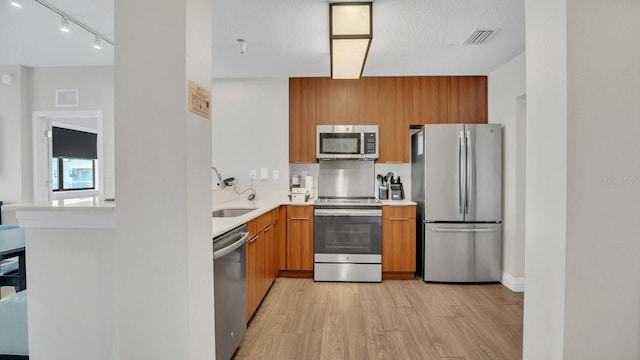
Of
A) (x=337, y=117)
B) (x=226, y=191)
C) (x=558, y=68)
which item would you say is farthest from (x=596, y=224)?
(x=226, y=191)

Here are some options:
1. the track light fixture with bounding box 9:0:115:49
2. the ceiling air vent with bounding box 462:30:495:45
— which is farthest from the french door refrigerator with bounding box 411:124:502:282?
the track light fixture with bounding box 9:0:115:49

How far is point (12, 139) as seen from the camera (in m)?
3.94

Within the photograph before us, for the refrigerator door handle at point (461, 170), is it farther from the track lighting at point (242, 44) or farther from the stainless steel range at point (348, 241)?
the track lighting at point (242, 44)

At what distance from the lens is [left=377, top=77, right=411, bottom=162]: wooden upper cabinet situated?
12.7ft

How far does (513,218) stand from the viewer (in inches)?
129

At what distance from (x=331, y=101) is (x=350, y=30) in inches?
61.5

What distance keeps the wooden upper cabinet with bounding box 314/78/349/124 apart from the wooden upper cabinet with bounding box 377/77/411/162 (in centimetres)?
46

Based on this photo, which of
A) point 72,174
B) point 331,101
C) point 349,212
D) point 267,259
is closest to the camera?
point 267,259

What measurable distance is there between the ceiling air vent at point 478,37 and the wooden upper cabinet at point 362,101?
127 cm

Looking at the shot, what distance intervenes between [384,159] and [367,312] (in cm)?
192

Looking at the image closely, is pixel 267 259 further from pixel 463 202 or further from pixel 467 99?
pixel 467 99

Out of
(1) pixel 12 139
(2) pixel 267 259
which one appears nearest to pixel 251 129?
(2) pixel 267 259

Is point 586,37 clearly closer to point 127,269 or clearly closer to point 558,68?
point 558,68

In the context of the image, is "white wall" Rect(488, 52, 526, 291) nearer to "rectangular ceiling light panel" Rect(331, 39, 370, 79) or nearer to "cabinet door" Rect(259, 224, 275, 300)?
"rectangular ceiling light panel" Rect(331, 39, 370, 79)
